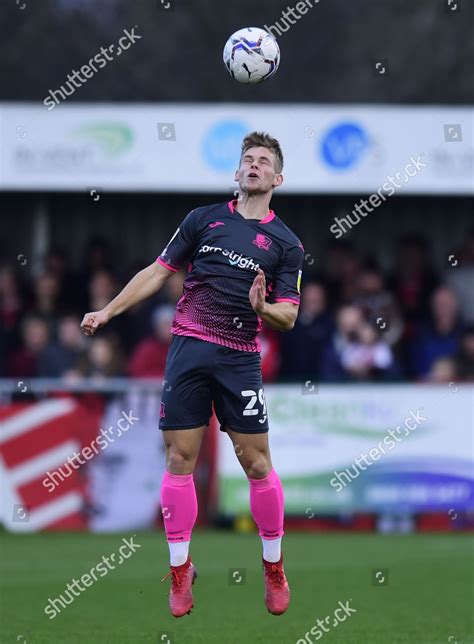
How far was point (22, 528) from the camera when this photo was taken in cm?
1475

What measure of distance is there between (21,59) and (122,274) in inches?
479

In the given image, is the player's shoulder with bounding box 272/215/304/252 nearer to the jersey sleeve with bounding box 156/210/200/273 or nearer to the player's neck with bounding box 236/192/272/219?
the player's neck with bounding box 236/192/272/219

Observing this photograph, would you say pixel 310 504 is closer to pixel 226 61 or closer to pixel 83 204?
pixel 83 204

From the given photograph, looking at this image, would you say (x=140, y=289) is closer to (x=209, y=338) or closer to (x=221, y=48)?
(x=209, y=338)

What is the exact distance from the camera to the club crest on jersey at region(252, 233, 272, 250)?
8.31 meters

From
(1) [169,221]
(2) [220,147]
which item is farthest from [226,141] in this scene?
(1) [169,221]

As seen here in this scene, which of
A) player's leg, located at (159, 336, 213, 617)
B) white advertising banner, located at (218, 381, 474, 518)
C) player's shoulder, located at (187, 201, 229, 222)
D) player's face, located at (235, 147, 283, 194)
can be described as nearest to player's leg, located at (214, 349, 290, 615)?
player's leg, located at (159, 336, 213, 617)

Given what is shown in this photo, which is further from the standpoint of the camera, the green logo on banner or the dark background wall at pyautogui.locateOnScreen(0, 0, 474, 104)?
the dark background wall at pyautogui.locateOnScreen(0, 0, 474, 104)

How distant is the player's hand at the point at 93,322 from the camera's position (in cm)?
798

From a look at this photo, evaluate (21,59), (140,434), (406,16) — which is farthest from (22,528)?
(406,16)
